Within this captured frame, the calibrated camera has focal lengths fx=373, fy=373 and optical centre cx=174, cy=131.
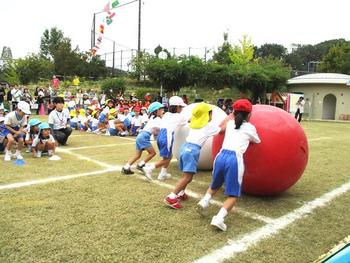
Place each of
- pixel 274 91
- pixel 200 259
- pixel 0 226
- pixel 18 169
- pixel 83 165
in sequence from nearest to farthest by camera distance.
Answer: pixel 200 259 < pixel 0 226 < pixel 18 169 < pixel 83 165 < pixel 274 91

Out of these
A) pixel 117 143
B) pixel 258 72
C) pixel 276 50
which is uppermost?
pixel 276 50

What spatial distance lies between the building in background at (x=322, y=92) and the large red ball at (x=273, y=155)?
88.7 feet

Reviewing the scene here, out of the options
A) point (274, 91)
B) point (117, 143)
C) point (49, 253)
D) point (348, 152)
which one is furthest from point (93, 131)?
point (274, 91)

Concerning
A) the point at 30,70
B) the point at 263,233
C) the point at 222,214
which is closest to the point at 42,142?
the point at 222,214

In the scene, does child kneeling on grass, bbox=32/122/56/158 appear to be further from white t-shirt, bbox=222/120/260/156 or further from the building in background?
the building in background

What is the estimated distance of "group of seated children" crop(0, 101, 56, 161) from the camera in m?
8.69

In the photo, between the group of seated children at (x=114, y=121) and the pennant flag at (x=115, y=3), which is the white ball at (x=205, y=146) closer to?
the group of seated children at (x=114, y=121)

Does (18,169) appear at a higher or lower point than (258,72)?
lower

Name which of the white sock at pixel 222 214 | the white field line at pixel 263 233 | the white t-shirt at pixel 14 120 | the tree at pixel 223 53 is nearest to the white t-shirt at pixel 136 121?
the white t-shirt at pixel 14 120

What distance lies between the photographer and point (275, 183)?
5590mm

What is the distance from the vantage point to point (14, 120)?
8.84 meters

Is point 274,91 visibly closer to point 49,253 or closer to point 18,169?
point 18,169

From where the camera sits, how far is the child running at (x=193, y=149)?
527 centimetres

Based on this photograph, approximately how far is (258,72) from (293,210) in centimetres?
2455
